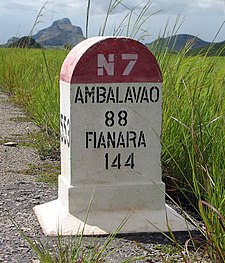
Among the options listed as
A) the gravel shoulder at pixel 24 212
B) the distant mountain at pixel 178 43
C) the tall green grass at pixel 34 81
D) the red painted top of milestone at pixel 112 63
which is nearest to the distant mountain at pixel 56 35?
the tall green grass at pixel 34 81

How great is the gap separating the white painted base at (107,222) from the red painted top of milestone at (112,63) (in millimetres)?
742

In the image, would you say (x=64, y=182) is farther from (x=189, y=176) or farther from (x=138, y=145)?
(x=189, y=176)

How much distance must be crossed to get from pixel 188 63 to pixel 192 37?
0.97 ft

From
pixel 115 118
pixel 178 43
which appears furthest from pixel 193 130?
pixel 178 43

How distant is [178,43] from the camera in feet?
17.7

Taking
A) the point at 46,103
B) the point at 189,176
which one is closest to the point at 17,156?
the point at 46,103

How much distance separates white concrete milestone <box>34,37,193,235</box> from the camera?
3748 millimetres

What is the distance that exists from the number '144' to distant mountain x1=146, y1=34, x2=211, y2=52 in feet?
4.86

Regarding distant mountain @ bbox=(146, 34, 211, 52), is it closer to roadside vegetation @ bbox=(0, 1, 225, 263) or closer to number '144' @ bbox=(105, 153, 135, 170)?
roadside vegetation @ bbox=(0, 1, 225, 263)

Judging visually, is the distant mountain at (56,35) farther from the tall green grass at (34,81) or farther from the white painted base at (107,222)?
the white painted base at (107,222)

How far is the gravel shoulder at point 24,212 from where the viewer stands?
333cm

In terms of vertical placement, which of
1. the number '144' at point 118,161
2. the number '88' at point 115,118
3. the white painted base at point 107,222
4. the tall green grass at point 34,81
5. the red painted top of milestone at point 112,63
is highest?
the red painted top of milestone at point 112,63

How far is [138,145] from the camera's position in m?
3.88

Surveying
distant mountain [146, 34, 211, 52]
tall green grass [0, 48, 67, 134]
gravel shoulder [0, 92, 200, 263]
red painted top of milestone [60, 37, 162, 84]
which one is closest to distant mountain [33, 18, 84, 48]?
tall green grass [0, 48, 67, 134]
